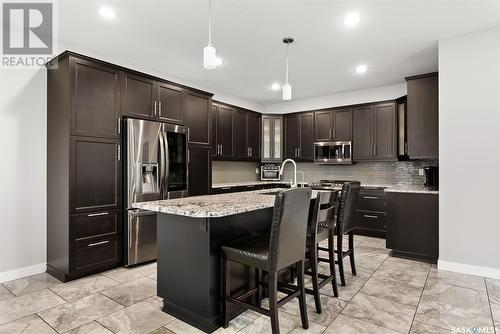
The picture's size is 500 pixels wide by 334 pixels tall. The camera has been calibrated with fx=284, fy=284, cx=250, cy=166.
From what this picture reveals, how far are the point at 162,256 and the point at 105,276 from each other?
4.48ft

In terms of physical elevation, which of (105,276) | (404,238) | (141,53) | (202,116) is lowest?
(105,276)

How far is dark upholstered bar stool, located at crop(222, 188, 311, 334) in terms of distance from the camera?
74.8 inches

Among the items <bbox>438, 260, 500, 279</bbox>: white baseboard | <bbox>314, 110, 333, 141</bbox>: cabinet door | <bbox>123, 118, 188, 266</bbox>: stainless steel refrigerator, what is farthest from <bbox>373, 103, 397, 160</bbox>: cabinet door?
<bbox>123, 118, 188, 266</bbox>: stainless steel refrigerator

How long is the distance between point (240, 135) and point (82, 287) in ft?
12.9

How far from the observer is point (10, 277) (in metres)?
3.16

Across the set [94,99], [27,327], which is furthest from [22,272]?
[94,99]

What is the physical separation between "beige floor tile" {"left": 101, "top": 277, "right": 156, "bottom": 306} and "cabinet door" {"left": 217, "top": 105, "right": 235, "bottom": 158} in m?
2.95

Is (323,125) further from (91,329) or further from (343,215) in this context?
(91,329)

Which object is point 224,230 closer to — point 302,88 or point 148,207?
point 148,207

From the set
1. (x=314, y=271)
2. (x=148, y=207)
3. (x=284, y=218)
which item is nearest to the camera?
(x=284, y=218)

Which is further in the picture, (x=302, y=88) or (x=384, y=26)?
(x=302, y=88)

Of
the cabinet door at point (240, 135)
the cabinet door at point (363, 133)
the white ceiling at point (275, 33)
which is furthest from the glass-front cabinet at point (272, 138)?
the white ceiling at point (275, 33)

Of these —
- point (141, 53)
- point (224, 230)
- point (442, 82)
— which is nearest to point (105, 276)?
point (224, 230)

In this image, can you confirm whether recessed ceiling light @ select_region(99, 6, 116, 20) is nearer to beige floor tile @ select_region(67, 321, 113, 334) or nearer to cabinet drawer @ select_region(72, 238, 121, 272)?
cabinet drawer @ select_region(72, 238, 121, 272)
